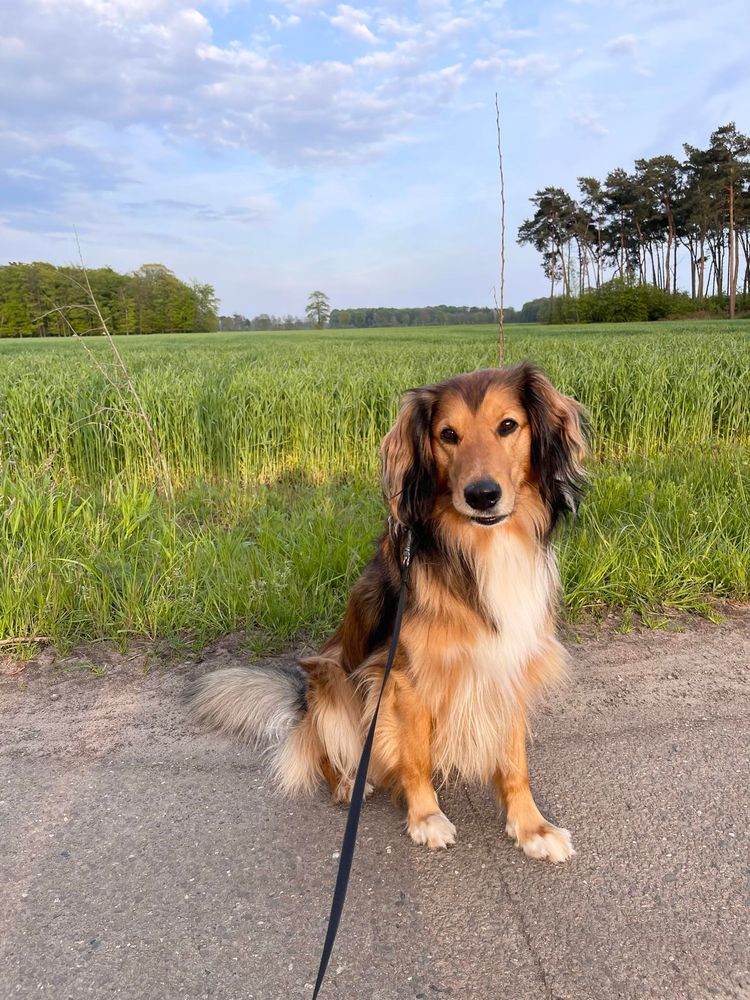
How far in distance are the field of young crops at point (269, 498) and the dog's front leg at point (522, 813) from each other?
91cm

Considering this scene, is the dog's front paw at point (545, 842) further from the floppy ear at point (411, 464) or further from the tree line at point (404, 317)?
the tree line at point (404, 317)

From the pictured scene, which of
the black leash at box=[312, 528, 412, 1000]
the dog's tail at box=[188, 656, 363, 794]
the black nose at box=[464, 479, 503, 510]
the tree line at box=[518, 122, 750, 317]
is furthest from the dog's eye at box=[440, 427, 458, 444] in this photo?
the tree line at box=[518, 122, 750, 317]

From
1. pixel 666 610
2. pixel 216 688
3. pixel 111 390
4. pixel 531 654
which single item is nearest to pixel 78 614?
pixel 216 688

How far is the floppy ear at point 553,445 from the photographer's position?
2.36 meters

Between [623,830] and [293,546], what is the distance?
251cm

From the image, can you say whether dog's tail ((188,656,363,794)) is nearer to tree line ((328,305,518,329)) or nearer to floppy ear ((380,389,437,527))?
floppy ear ((380,389,437,527))

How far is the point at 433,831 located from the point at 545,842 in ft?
1.20

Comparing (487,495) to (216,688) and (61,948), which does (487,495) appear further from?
(61,948)

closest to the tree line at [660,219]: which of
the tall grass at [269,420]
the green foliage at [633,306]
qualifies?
the green foliage at [633,306]

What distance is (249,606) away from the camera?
11.7 feet

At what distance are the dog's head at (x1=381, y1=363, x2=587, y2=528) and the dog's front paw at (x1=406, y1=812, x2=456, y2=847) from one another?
1014 millimetres

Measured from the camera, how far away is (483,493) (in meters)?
2.08

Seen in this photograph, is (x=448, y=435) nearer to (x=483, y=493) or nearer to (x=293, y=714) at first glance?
(x=483, y=493)

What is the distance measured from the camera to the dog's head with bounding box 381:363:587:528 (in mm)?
2273
